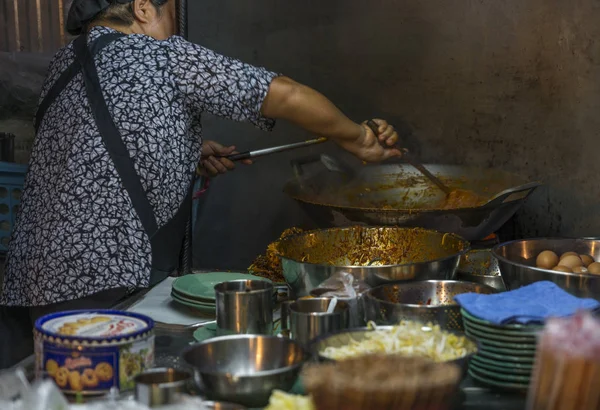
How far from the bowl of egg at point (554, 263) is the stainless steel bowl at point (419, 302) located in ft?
0.32

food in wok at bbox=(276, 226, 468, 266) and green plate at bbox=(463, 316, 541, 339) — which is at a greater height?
food in wok at bbox=(276, 226, 468, 266)

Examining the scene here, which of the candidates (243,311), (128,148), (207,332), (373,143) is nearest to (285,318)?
(243,311)

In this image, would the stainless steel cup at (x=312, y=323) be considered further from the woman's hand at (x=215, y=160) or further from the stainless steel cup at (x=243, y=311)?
the woman's hand at (x=215, y=160)

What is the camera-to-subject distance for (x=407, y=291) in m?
2.07

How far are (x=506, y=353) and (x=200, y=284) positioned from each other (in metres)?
1.07

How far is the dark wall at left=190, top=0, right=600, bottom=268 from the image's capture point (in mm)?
3764

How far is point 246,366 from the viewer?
1655 mm

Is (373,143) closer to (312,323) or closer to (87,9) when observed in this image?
(87,9)

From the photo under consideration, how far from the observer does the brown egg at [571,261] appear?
221 cm

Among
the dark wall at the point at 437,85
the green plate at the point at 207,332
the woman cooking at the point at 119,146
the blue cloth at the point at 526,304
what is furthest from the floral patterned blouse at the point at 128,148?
the dark wall at the point at 437,85

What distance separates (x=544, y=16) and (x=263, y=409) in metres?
2.94

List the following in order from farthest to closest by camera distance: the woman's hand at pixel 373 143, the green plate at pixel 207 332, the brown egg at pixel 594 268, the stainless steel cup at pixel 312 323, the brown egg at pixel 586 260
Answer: the woman's hand at pixel 373 143, the brown egg at pixel 586 260, the brown egg at pixel 594 268, the green plate at pixel 207 332, the stainless steel cup at pixel 312 323

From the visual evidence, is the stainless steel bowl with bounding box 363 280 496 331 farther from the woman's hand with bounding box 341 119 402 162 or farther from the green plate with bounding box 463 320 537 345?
the woman's hand with bounding box 341 119 402 162

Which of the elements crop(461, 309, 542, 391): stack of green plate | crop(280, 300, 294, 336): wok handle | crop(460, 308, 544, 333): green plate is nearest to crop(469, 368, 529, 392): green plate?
crop(461, 309, 542, 391): stack of green plate
